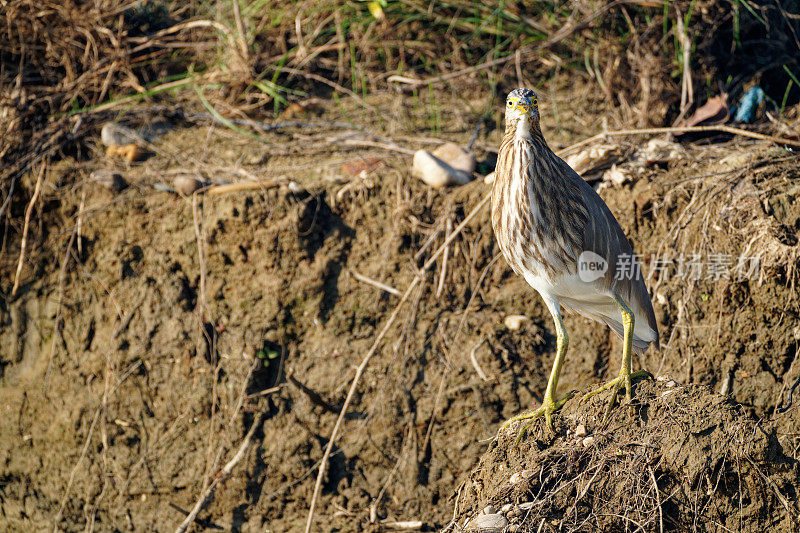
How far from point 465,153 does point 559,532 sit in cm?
264

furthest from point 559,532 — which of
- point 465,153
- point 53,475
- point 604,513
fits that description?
point 53,475

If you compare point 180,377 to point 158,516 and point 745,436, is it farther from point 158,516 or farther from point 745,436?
point 745,436

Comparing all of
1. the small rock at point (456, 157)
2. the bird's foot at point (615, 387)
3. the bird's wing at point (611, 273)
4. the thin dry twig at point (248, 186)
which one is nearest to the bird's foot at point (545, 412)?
the bird's foot at point (615, 387)

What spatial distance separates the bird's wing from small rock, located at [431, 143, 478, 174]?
1319 mm

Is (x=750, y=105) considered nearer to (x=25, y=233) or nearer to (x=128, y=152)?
(x=128, y=152)

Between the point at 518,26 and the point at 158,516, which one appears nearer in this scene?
the point at 158,516

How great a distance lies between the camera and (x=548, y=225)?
122 inches

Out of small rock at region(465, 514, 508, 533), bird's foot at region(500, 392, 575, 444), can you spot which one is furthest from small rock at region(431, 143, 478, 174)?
small rock at region(465, 514, 508, 533)

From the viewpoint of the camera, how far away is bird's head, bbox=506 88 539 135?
119 inches

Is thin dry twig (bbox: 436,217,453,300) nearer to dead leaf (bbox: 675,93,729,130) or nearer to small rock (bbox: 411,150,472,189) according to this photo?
small rock (bbox: 411,150,472,189)

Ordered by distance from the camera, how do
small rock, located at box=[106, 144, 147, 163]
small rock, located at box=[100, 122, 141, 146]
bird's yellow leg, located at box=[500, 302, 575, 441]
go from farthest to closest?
1. small rock, located at box=[100, 122, 141, 146]
2. small rock, located at box=[106, 144, 147, 163]
3. bird's yellow leg, located at box=[500, 302, 575, 441]

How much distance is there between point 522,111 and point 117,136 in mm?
3263

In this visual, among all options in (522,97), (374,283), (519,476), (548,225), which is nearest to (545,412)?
(519,476)

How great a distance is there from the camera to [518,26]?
5246 mm
